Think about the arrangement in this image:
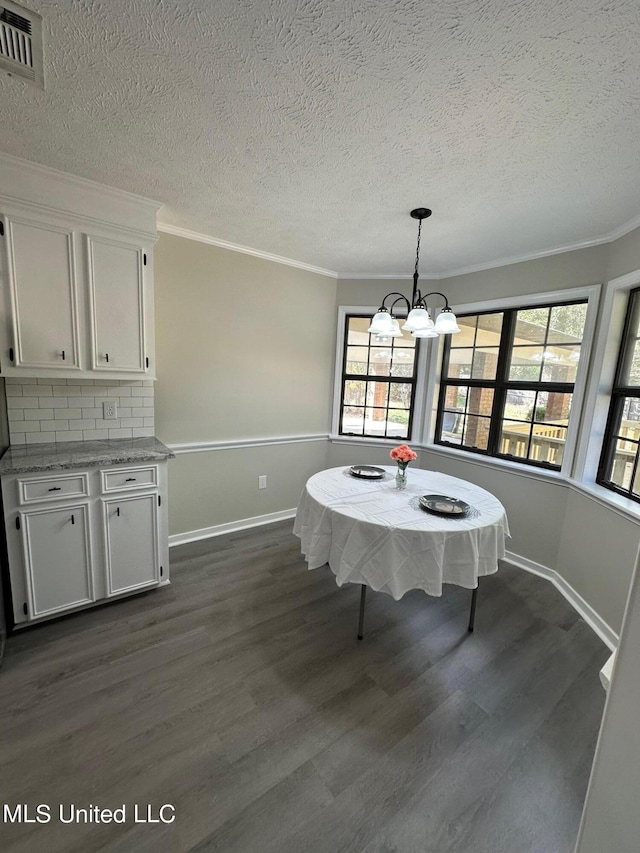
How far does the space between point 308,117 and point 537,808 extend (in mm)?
2822

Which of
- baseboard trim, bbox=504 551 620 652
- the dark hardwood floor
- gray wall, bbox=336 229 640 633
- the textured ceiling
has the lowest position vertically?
the dark hardwood floor

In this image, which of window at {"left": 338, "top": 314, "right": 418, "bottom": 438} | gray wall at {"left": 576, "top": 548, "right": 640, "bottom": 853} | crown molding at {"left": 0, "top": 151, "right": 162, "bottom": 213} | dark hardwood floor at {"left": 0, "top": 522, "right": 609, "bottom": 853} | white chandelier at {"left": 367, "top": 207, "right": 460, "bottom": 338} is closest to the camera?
gray wall at {"left": 576, "top": 548, "right": 640, "bottom": 853}

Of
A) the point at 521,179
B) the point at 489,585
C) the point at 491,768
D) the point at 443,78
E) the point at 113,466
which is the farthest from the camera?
the point at 489,585

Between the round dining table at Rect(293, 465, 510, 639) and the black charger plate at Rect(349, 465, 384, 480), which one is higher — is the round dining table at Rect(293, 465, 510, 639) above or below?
below

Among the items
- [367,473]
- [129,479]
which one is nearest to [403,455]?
[367,473]

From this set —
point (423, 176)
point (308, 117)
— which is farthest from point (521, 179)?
point (308, 117)

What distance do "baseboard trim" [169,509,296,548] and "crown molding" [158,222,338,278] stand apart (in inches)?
95.9

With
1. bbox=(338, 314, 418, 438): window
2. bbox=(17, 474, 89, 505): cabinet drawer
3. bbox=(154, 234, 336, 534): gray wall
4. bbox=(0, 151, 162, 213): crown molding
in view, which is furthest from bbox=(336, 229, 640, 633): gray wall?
bbox=(17, 474, 89, 505): cabinet drawer

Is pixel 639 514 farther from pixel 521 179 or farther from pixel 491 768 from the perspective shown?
pixel 521 179

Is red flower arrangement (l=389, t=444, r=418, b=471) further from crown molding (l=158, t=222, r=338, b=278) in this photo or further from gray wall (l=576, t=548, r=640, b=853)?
crown molding (l=158, t=222, r=338, b=278)

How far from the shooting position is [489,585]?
8.64 feet

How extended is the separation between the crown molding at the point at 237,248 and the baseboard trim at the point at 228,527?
244 cm

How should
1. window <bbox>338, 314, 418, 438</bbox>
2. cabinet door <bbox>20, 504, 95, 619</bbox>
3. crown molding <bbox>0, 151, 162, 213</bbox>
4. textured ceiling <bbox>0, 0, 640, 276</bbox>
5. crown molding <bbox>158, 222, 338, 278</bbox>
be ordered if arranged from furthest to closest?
window <bbox>338, 314, 418, 438</bbox> < crown molding <bbox>158, 222, 338, 278</bbox> < cabinet door <bbox>20, 504, 95, 619</bbox> < crown molding <bbox>0, 151, 162, 213</bbox> < textured ceiling <bbox>0, 0, 640, 276</bbox>

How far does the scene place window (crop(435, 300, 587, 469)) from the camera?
2758 millimetres
